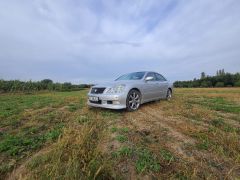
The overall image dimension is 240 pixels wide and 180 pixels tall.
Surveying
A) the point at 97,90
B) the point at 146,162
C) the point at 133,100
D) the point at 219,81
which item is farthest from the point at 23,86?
the point at 219,81

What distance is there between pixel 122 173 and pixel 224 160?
4.36 feet

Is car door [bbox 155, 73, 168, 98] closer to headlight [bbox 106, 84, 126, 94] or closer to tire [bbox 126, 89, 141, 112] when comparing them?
tire [bbox 126, 89, 141, 112]

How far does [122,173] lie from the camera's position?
64.4 inches

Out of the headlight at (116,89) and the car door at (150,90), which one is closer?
the headlight at (116,89)

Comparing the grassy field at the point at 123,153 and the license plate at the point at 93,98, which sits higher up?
the license plate at the point at 93,98

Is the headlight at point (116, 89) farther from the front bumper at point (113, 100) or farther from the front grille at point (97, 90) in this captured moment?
the front grille at point (97, 90)

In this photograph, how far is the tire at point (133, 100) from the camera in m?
4.47

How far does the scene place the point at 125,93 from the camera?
4.29 meters

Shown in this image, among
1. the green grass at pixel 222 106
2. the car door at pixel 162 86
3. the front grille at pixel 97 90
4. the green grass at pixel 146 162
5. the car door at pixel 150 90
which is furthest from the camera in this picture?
the car door at pixel 162 86

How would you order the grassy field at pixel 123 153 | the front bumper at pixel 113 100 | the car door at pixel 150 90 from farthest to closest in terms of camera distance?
the car door at pixel 150 90 < the front bumper at pixel 113 100 < the grassy field at pixel 123 153

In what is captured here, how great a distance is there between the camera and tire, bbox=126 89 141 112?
14.7 ft

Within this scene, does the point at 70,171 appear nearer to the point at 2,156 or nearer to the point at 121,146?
the point at 121,146

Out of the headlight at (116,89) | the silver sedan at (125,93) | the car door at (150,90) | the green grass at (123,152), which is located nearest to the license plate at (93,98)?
the silver sedan at (125,93)

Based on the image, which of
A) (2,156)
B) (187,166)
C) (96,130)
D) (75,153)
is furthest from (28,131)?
(187,166)
